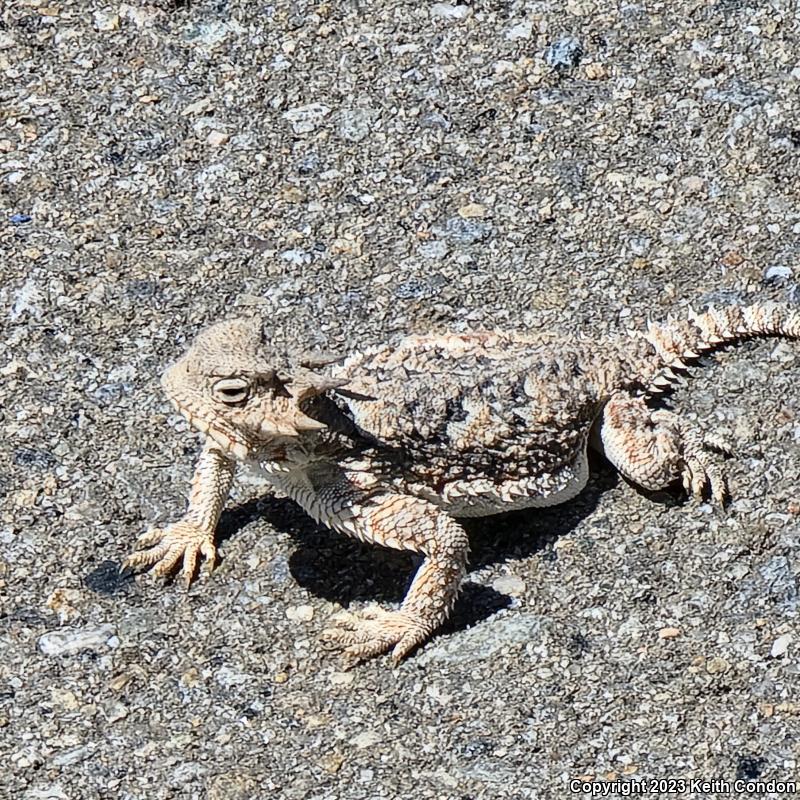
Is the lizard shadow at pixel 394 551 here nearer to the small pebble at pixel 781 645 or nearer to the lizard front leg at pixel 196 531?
the lizard front leg at pixel 196 531

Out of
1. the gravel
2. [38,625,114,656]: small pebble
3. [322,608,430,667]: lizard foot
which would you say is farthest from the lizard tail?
[38,625,114,656]: small pebble

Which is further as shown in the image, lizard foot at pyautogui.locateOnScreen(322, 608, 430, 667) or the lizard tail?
Answer: the lizard tail

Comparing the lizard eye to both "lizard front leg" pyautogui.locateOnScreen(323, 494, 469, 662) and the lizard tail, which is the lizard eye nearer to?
"lizard front leg" pyautogui.locateOnScreen(323, 494, 469, 662)

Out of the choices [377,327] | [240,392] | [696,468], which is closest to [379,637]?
[240,392]

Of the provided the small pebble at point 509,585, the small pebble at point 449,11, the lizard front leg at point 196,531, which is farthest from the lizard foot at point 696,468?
the small pebble at point 449,11

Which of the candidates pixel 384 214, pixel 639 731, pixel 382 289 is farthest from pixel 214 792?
pixel 384 214

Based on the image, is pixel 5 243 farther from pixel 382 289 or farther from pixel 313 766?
pixel 313 766
